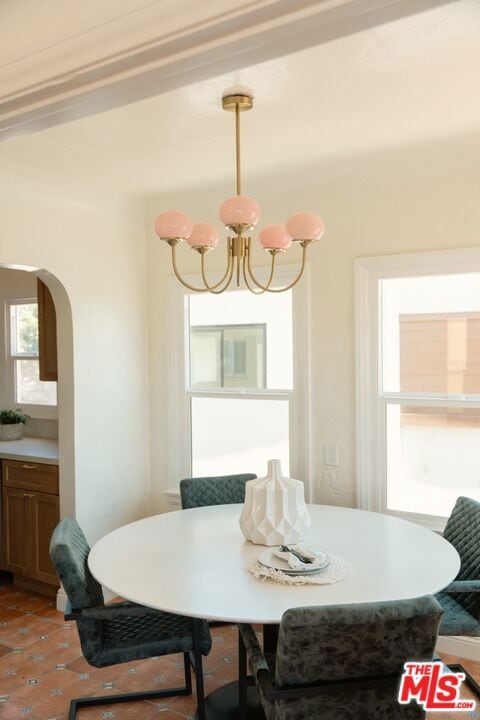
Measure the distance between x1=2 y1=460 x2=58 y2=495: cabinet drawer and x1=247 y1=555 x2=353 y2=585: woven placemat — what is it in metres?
1.97

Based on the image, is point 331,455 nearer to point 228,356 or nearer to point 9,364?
point 228,356

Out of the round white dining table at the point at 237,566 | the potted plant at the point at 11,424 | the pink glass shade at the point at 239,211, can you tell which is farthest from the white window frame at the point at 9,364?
the pink glass shade at the point at 239,211

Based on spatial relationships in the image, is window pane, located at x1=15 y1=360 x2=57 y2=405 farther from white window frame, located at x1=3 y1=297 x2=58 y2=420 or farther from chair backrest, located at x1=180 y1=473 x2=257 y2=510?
chair backrest, located at x1=180 y1=473 x2=257 y2=510

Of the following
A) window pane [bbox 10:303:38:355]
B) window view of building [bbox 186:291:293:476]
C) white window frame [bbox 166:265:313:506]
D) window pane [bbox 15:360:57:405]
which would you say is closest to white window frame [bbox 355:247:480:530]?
white window frame [bbox 166:265:313:506]

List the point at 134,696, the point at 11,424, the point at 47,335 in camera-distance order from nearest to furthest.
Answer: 1. the point at 134,696
2. the point at 47,335
3. the point at 11,424

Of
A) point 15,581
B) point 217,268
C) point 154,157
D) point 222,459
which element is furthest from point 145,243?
point 15,581

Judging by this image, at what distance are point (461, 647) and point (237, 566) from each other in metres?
1.52

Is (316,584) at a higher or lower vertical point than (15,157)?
lower

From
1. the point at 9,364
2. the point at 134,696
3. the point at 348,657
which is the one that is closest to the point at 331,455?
the point at 134,696

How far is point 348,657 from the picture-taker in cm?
173

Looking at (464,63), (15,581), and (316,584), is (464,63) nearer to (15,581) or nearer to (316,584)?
(316,584)

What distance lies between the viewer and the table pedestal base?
8.48 ft

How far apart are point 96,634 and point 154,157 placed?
2.20 m

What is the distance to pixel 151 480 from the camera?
423 centimetres
